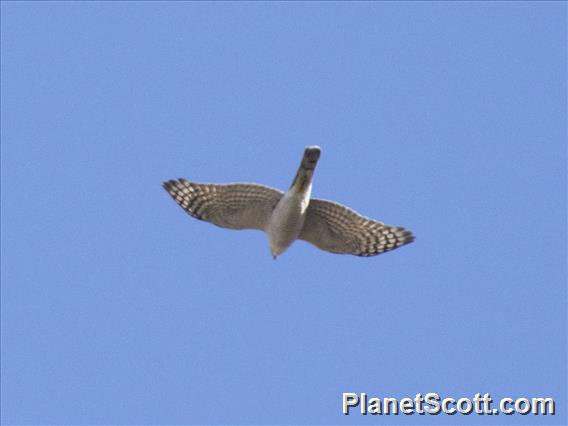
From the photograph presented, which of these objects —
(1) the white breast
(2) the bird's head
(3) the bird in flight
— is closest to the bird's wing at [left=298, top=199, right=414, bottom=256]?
(3) the bird in flight

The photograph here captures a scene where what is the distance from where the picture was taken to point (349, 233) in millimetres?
38750

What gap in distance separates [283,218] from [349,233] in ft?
5.34

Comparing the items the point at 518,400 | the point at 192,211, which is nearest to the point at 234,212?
the point at 192,211

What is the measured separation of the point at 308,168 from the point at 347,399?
15.7 feet

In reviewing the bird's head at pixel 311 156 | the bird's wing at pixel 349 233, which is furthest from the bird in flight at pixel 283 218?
the bird's head at pixel 311 156

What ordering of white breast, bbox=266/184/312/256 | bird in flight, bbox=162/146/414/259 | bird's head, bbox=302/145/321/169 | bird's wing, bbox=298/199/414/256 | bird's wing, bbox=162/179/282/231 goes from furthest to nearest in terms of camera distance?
bird's wing, bbox=298/199/414/256 → bird's wing, bbox=162/179/282/231 → bird in flight, bbox=162/146/414/259 → white breast, bbox=266/184/312/256 → bird's head, bbox=302/145/321/169

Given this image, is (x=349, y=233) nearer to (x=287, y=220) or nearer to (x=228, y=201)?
(x=287, y=220)

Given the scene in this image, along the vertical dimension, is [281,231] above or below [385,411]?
above

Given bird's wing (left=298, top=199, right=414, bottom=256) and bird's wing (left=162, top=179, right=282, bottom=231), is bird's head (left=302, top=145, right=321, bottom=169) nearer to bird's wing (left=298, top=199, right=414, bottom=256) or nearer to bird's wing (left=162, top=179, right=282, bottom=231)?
bird's wing (left=162, top=179, right=282, bottom=231)

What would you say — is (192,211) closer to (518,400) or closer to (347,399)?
(347,399)

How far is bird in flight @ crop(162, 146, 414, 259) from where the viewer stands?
38125 millimetres

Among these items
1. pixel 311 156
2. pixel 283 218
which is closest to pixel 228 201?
pixel 283 218

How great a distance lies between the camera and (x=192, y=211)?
Result: 128ft

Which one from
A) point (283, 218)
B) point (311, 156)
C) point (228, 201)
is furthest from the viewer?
point (228, 201)
